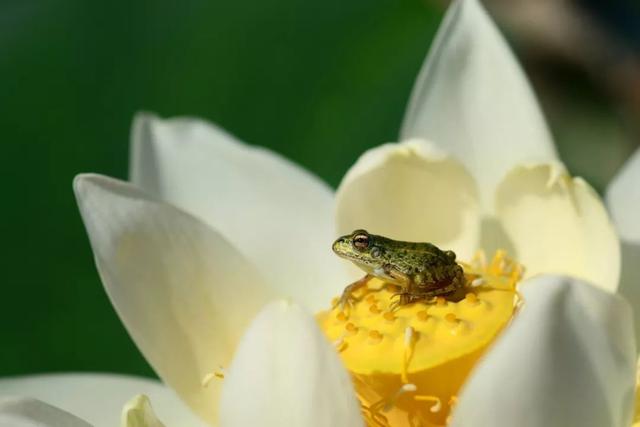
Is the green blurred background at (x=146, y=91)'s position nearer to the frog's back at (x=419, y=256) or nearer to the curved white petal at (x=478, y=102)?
the curved white petal at (x=478, y=102)

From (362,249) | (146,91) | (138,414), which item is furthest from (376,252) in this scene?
(146,91)

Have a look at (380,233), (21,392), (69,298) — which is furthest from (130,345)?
(380,233)

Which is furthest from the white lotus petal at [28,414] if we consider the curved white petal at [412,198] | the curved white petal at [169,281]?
the curved white petal at [412,198]

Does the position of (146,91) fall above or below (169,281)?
above

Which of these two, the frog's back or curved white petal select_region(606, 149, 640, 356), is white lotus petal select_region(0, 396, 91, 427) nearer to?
the frog's back

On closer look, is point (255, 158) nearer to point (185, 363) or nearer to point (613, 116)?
point (185, 363)

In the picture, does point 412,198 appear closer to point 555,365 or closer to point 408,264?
point 408,264
